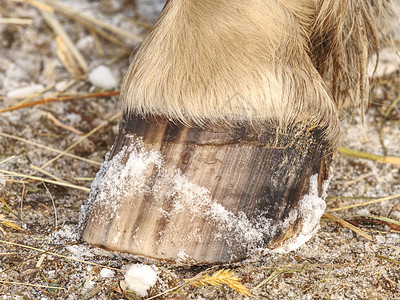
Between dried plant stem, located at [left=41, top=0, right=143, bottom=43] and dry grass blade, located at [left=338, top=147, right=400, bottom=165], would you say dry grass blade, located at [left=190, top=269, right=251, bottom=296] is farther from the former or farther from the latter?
dried plant stem, located at [left=41, top=0, right=143, bottom=43]

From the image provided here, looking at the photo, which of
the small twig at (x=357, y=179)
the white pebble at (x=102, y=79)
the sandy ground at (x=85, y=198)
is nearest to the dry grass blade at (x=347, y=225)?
the sandy ground at (x=85, y=198)

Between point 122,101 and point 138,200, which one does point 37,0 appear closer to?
point 122,101

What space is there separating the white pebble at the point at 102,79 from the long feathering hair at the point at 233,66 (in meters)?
0.81

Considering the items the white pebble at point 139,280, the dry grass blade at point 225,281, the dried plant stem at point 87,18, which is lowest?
the white pebble at point 139,280

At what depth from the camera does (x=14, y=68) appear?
1.95 m

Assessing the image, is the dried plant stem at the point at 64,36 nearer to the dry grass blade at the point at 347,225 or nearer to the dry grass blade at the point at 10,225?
the dry grass blade at the point at 10,225

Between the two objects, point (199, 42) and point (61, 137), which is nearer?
point (199, 42)

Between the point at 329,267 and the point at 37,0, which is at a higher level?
the point at 37,0

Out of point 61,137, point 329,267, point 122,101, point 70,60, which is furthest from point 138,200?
point 70,60

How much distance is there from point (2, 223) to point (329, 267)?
33.4 inches

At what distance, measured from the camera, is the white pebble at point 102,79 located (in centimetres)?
191

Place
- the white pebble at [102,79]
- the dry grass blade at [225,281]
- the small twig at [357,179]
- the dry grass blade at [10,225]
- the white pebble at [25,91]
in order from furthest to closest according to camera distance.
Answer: the white pebble at [102,79]
the white pebble at [25,91]
the small twig at [357,179]
the dry grass blade at [10,225]
the dry grass blade at [225,281]

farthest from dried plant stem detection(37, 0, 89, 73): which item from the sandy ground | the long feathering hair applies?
the long feathering hair

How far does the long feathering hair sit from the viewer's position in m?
1.03
